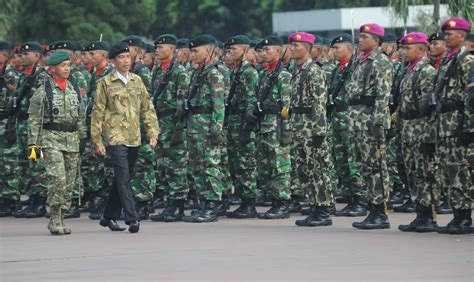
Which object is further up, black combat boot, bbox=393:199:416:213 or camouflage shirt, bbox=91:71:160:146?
camouflage shirt, bbox=91:71:160:146

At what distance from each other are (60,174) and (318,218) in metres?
3.03

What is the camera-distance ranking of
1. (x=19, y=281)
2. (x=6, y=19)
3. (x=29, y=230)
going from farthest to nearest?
(x=6, y=19), (x=29, y=230), (x=19, y=281)

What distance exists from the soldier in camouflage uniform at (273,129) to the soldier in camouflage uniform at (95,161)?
6.74 ft

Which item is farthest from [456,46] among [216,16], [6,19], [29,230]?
[216,16]

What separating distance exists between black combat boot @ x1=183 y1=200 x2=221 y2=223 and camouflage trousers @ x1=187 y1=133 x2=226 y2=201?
0.11m

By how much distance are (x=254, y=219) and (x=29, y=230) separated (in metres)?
2.86

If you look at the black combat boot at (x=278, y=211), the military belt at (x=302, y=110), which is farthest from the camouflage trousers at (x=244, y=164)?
the military belt at (x=302, y=110)

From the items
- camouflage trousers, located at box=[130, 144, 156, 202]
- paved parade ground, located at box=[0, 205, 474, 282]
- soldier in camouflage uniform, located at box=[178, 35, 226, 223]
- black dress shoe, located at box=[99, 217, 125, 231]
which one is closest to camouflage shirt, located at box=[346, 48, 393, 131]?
paved parade ground, located at box=[0, 205, 474, 282]

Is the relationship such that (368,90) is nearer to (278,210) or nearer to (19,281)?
(278,210)

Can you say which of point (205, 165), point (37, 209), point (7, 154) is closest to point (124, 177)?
point (205, 165)

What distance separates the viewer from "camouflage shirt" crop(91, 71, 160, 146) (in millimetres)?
15180

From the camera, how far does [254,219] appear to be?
17.1 meters

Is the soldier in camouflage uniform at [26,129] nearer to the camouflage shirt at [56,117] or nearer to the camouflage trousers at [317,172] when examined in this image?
the camouflage shirt at [56,117]

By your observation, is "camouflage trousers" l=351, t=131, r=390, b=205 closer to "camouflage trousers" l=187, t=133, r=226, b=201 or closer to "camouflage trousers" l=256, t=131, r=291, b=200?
"camouflage trousers" l=256, t=131, r=291, b=200
